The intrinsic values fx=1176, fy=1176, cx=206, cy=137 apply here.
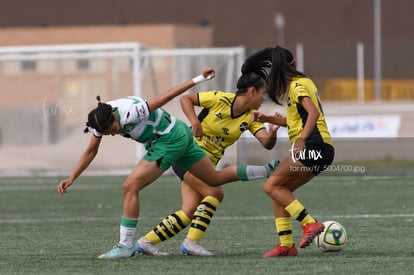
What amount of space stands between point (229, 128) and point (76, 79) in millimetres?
15638

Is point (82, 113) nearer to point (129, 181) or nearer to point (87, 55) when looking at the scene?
point (87, 55)

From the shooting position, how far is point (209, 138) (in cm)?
1141

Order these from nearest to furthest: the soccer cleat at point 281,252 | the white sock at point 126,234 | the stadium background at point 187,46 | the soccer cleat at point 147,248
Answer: the white sock at point 126,234, the soccer cleat at point 281,252, the soccer cleat at point 147,248, the stadium background at point 187,46

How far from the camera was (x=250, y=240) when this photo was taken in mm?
12164

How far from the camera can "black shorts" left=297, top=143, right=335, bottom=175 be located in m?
10.5

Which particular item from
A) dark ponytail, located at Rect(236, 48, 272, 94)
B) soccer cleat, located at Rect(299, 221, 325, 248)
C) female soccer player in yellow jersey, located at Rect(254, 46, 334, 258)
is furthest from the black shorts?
dark ponytail, located at Rect(236, 48, 272, 94)

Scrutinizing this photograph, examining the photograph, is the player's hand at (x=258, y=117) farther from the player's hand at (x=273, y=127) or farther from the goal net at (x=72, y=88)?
the goal net at (x=72, y=88)

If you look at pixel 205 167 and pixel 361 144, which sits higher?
pixel 205 167

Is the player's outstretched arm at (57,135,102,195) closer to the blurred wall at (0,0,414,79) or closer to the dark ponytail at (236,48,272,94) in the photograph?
the dark ponytail at (236,48,272,94)

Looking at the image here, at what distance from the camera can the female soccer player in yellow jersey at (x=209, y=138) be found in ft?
36.1

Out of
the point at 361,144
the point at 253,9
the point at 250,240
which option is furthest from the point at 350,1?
the point at 250,240

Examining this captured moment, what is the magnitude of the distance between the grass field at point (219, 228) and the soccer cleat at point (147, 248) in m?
0.12

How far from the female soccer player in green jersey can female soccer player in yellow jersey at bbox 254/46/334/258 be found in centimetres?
44

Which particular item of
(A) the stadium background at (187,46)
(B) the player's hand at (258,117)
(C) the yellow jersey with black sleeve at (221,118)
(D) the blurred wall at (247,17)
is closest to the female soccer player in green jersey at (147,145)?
(C) the yellow jersey with black sleeve at (221,118)
